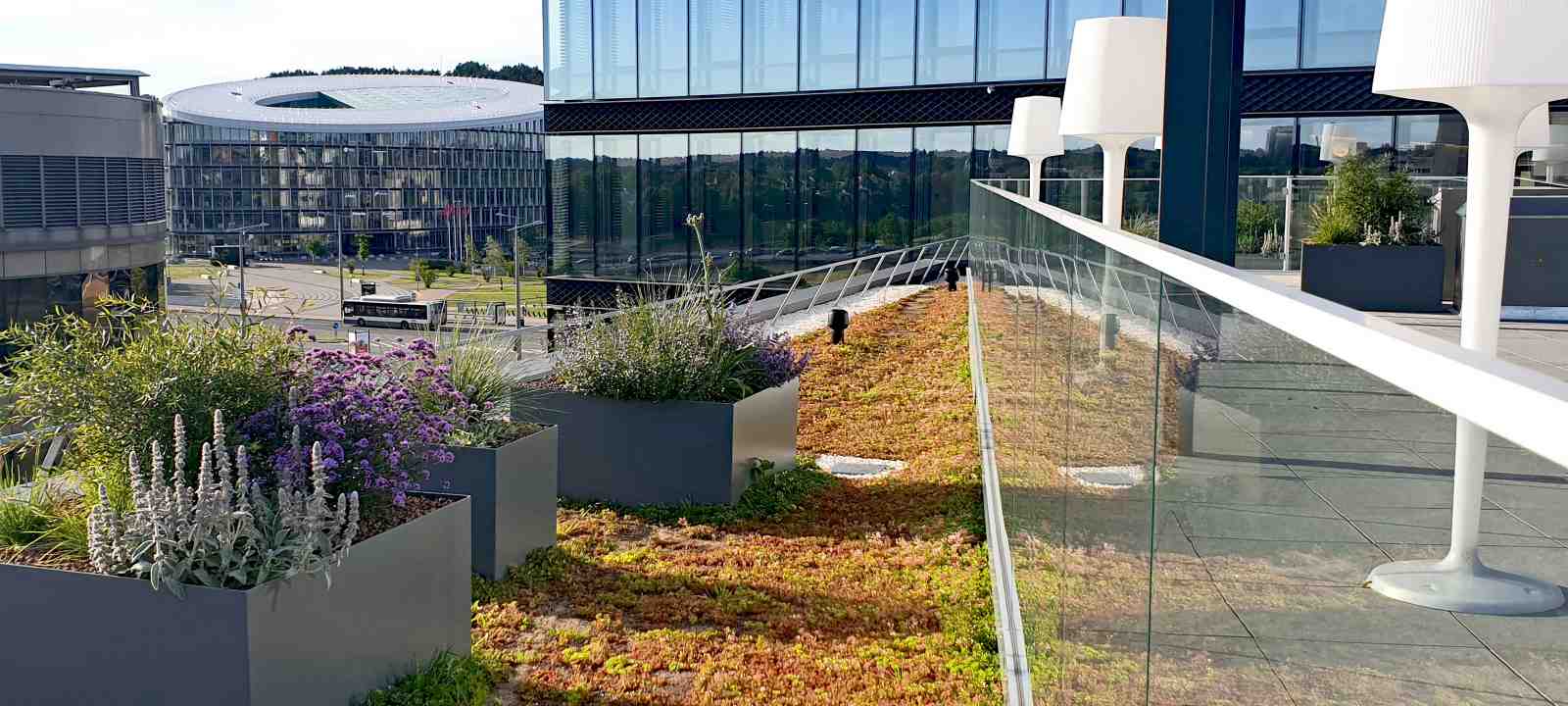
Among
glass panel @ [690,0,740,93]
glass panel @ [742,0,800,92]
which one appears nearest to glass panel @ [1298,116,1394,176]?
glass panel @ [742,0,800,92]

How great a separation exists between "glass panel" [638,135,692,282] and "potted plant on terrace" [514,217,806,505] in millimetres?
23836

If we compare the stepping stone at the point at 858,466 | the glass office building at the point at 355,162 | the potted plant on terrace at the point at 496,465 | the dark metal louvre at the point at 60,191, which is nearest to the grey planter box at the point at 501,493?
the potted plant on terrace at the point at 496,465

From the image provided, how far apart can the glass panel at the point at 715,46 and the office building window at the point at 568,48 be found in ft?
10.0

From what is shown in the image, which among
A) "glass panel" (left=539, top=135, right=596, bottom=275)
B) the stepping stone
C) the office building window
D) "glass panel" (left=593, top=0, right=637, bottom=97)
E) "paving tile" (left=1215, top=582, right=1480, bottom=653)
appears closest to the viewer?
"paving tile" (left=1215, top=582, right=1480, bottom=653)

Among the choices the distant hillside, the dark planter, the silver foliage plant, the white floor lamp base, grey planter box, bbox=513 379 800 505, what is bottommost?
grey planter box, bbox=513 379 800 505

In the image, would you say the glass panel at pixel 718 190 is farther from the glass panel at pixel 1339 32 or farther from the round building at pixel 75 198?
the round building at pixel 75 198

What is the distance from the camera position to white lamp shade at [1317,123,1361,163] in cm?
2444

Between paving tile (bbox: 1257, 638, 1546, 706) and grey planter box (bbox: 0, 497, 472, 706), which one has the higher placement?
paving tile (bbox: 1257, 638, 1546, 706)

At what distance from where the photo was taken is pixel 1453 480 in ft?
3.02

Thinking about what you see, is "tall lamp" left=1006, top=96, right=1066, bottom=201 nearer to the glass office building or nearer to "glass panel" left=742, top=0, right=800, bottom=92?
"glass panel" left=742, top=0, right=800, bottom=92

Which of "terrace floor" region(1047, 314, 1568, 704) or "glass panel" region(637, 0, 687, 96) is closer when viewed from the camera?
"terrace floor" region(1047, 314, 1568, 704)

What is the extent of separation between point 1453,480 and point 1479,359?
9cm

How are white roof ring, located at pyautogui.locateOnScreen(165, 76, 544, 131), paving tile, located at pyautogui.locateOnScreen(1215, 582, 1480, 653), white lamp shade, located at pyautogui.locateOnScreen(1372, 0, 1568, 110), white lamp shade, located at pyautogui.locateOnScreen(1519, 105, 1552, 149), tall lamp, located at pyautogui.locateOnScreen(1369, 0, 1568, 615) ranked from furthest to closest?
white roof ring, located at pyautogui.locateOnScreen(165, 76, 544, 131) → white lamp shade, located at pyautogui.locateOnScreen(1519, 105, 1552, 149) → white lamp shade, located at pyautogui.locateOnScreen(1372, 0, 1568, 110) → tall lamp, located at pyautogui.locateOnScreen(1369, 0, 1568, 615) → paving tile, located at pyautogui.locateOnScreen(1215, 582, 1480, 653)

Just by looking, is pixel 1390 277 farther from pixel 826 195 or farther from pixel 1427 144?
pixel 826 195
